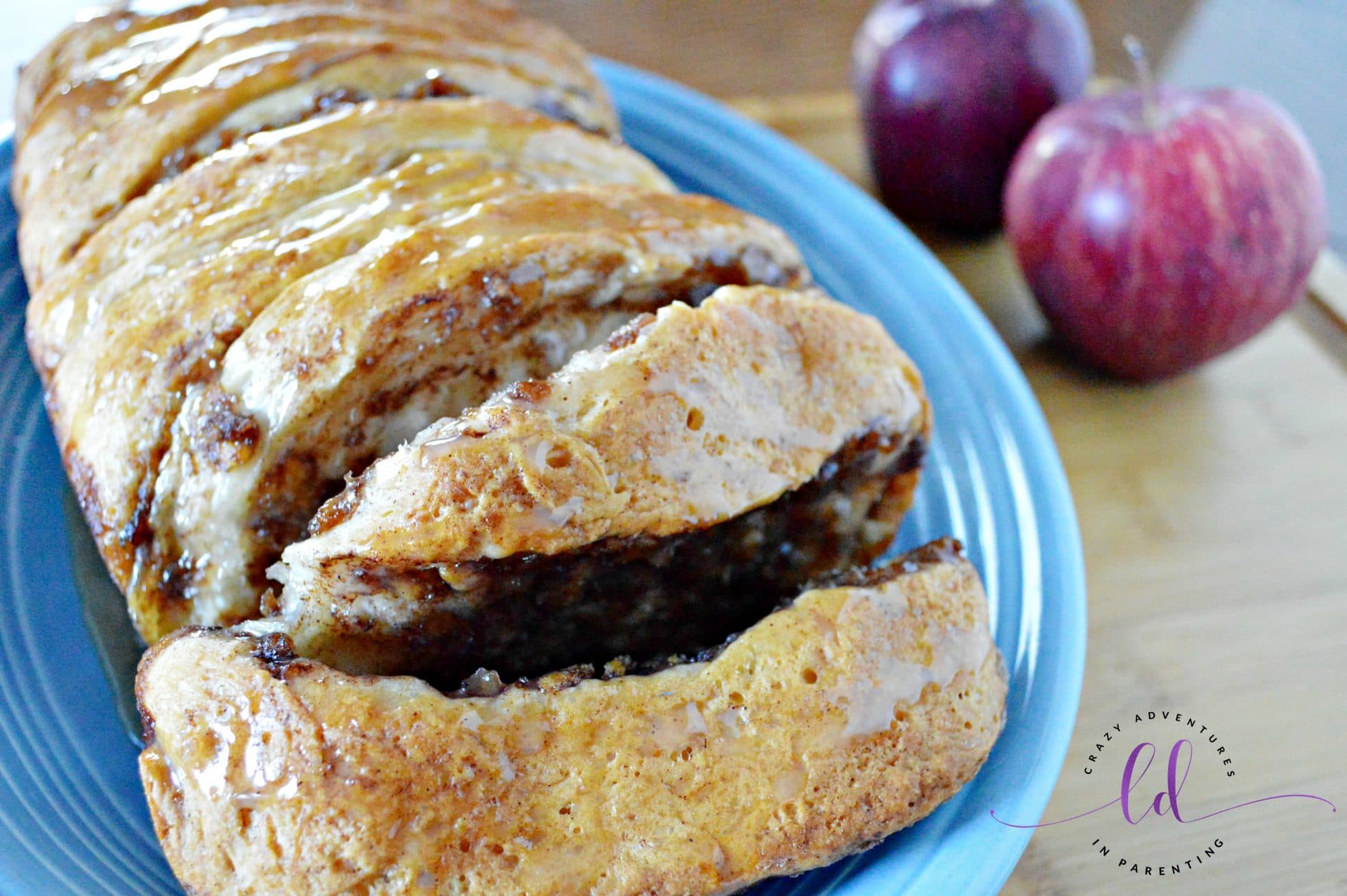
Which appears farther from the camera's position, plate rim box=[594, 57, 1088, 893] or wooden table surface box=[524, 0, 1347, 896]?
wooden table surface box=[524, 0, 1347, 896]

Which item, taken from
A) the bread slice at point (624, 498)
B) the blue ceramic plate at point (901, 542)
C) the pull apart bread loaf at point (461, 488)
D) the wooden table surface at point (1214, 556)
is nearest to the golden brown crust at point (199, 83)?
the pull apart bread loaf at point (461, 488)

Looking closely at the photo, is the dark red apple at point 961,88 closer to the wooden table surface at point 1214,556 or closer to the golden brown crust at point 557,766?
the wooden table surface at point 1214,556

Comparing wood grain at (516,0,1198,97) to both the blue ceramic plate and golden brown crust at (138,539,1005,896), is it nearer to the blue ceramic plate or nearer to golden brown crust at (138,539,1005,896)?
the blue ceramic plate

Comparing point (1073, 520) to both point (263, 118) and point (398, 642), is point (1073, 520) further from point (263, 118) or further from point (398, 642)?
point (263, 118)

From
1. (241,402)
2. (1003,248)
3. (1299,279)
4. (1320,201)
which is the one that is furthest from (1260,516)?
(241,402)

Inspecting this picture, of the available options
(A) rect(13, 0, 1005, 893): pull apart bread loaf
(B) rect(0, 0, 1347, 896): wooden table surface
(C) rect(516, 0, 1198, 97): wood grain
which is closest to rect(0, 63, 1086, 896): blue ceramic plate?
(A) rect(13, 0, 1005, 893): pull apart bread loaf

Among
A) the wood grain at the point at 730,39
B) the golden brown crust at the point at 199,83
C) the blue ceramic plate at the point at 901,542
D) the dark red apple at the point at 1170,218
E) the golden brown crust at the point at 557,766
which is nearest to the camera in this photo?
the golden brown crust at the point at 557,766

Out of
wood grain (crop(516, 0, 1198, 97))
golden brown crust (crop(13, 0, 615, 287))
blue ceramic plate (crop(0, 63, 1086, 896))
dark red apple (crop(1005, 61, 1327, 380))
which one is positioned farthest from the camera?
wood grain (crop(516, 0, 1198, 97))

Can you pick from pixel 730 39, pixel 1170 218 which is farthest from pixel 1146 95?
pixel 730 39
